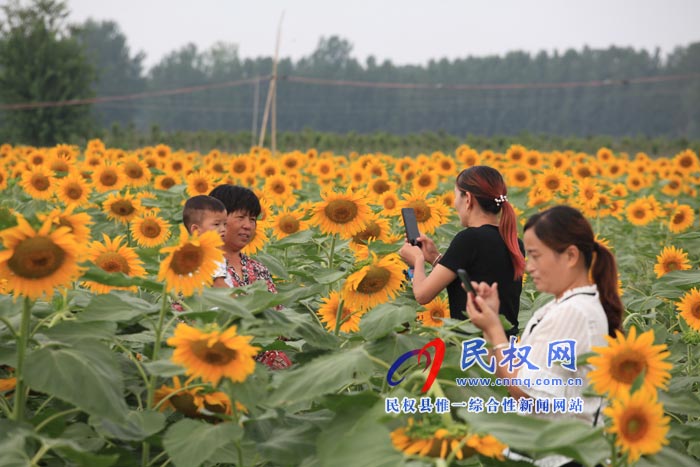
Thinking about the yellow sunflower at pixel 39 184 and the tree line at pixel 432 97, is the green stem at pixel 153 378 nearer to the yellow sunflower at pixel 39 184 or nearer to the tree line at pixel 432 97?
the yellow sunflower at pixel 39 184

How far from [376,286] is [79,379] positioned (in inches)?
39.9

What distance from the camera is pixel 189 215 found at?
3660mm

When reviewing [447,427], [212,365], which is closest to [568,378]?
[447,427]

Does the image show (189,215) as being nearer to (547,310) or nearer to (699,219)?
(547,310)

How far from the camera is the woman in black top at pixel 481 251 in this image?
11.3ft

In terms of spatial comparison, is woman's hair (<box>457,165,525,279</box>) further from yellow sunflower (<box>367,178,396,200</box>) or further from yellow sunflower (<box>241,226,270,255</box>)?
yellow sunflower (<box>367,178,396,200</box>)

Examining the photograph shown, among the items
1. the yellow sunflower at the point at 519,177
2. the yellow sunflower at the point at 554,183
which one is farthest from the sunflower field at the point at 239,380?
the yellow sunflower at the point at 519,177

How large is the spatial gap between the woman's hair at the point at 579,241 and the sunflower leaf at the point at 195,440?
97 centimetres

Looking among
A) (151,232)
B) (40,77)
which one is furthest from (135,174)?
(40,77)

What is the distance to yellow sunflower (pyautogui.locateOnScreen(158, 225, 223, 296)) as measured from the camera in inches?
A: 87.1

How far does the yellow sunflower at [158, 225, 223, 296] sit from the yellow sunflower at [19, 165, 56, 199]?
4563 mm

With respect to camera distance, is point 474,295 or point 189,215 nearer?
point 474,295

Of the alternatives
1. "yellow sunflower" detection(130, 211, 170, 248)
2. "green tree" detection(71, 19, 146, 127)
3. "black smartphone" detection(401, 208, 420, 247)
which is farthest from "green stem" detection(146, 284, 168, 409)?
"green tree" detection(71, 19, 146, 127)

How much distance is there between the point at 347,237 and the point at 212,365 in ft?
6.87
